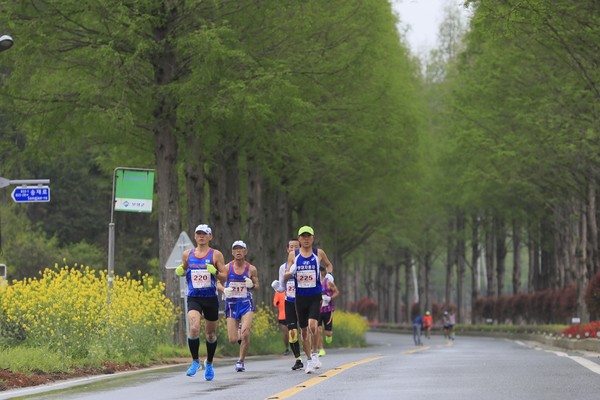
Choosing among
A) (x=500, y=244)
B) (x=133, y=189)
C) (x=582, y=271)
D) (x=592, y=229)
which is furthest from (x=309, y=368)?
(x=500, y=244)

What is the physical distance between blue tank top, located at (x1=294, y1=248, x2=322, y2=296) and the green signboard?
26.5 feet

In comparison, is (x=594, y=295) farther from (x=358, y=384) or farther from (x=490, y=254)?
(x=490, y=254)

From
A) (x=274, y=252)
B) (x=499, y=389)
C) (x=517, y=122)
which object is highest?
(x=517, y=122)

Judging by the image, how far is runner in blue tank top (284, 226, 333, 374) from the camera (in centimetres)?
1838

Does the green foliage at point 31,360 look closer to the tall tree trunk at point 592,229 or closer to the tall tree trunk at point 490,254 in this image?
the tall tree trunk at point 592,229

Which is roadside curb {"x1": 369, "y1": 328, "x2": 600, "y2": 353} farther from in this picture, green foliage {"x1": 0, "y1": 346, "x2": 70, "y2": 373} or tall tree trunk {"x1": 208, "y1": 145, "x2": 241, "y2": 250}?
green foliage {"x1": 0, "y1": 346, "x2": 70, "y2": 373}

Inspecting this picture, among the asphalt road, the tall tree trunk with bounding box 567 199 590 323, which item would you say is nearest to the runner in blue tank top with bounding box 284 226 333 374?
the asphalt road

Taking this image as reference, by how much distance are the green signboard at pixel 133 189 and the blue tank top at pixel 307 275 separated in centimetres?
808

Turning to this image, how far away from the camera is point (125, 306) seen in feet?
75.8

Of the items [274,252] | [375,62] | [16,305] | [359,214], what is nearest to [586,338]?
[375,62]

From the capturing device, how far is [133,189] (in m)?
26.5

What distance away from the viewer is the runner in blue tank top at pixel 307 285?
1838cm

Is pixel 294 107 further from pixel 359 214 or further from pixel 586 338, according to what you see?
pixel 359 214

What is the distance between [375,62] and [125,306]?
1836 centimetres
